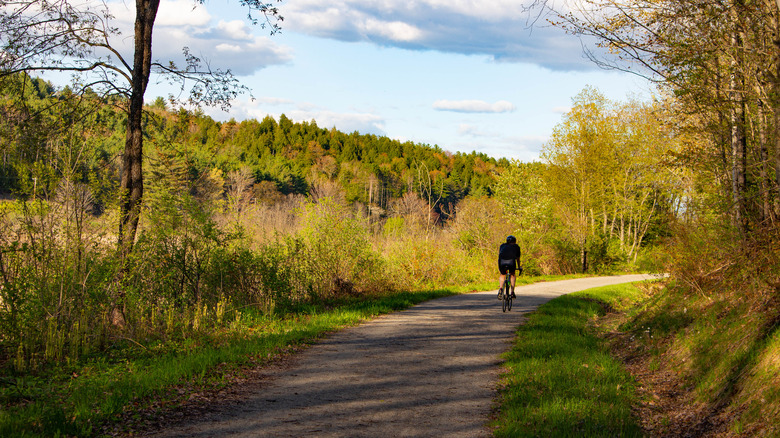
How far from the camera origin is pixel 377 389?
6645 millimetres

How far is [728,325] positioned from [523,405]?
3.72 metres

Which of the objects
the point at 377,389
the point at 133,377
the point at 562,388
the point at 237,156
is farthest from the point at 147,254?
the point at 237,156

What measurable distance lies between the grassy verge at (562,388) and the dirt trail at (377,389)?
11.4 inches

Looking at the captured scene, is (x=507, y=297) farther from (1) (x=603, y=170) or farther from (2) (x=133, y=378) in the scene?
(1) (x=603, y=170)

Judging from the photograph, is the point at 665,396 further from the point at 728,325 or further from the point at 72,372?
the point at 72,372

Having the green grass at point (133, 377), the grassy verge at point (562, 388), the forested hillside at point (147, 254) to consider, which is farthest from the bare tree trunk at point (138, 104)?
the grassy verge at point (562, 388)

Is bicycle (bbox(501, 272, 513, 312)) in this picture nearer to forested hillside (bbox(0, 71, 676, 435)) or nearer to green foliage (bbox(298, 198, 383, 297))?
forested hillside (bbox(0, 71, 676, 435))

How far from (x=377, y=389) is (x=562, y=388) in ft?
7.42

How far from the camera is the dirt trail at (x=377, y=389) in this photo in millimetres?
5273

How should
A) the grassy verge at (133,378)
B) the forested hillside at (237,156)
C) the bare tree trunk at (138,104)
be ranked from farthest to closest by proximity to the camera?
1. the bare tree trunk at (138,104)
2. the forested hillside at (237,156)
3. the grassy verge at (133,378)

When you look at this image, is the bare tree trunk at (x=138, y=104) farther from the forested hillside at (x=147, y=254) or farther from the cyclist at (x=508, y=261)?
the cyclist at (x=508, y=261)

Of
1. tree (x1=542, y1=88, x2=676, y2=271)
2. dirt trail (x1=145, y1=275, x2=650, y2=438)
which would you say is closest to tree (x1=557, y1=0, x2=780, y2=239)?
dirt trail (x1=145, y1=275, x2=650, y2=438)

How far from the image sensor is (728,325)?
25.3 ft

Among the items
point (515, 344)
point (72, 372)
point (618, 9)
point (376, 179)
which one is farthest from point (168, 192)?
point (376, 179)
